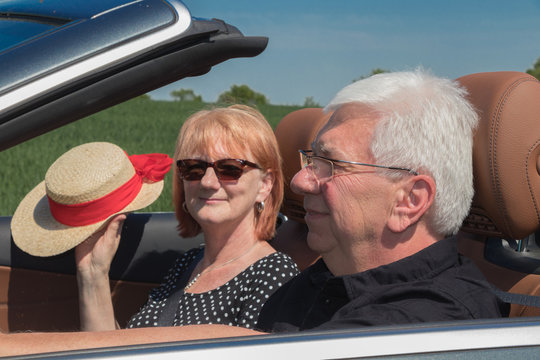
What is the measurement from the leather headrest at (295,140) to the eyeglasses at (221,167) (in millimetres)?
232

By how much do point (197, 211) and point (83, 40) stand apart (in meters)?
1.48

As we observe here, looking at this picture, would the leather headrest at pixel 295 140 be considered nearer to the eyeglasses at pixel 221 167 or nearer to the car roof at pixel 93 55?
the eyeglasses at pixel 221 167

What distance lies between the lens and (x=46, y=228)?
9.77ft

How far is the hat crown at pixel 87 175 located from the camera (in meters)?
2.83

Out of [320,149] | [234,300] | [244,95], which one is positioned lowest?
[244,95]

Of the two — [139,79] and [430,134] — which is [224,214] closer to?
[430,134]

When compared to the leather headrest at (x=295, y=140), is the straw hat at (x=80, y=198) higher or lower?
lower

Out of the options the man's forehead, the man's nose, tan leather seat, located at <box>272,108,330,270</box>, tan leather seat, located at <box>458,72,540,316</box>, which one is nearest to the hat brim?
tan leather seat, located at <box>272,108,330,270</box>

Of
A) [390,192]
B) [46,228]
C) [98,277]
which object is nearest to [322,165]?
[390,192]

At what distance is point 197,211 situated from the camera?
2742 mm

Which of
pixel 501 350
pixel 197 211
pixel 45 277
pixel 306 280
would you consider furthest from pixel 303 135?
pixel 501 350

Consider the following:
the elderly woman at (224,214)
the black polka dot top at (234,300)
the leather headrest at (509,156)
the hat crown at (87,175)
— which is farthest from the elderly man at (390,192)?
the hat crown at (87,175)

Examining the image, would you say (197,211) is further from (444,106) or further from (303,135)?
(444,106)

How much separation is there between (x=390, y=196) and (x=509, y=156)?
45 cm
